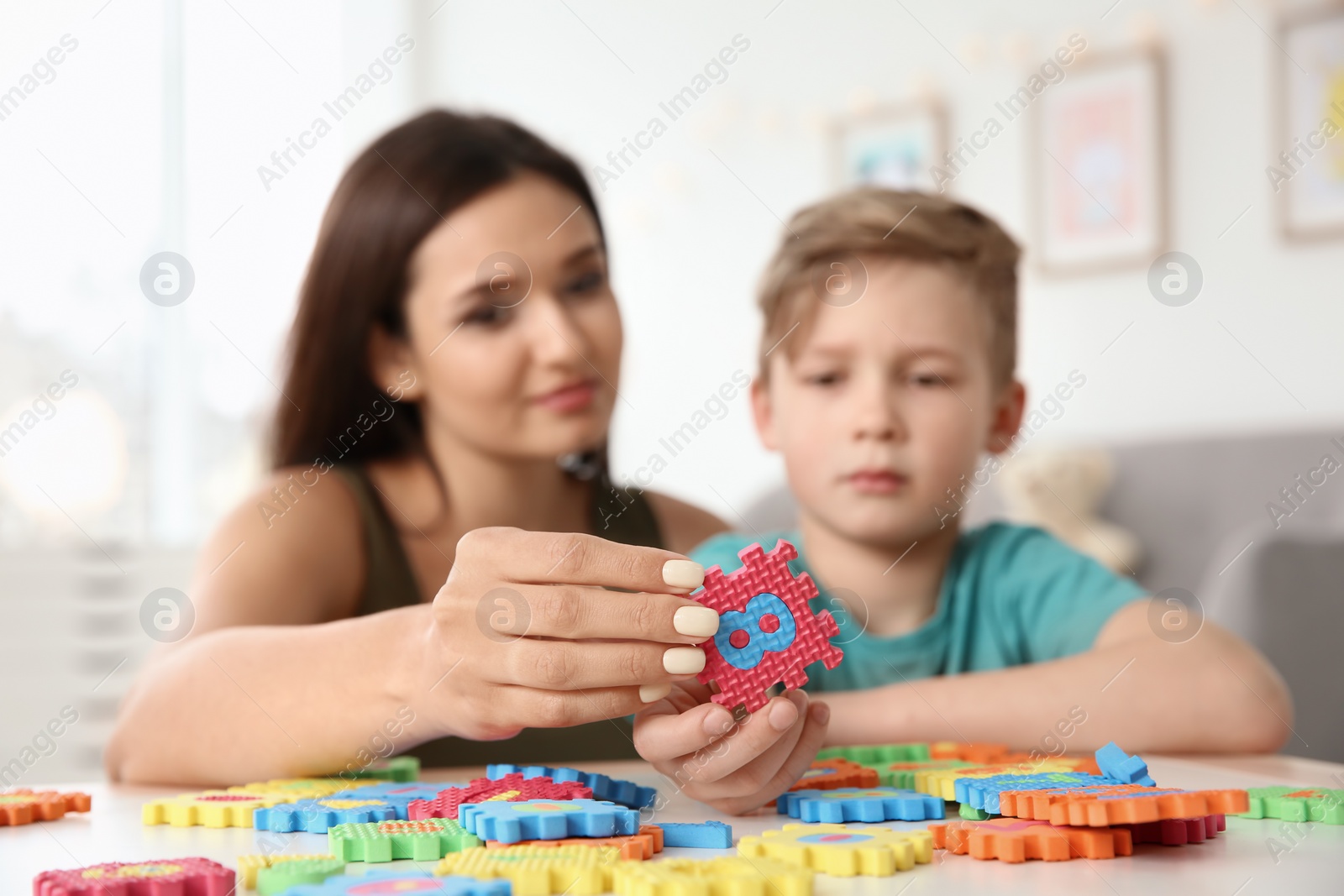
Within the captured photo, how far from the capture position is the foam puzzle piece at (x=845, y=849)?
56cm

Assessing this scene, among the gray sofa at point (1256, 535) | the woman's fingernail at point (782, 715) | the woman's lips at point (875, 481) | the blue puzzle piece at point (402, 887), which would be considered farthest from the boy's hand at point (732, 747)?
the gray sofa at point (1256, 535)

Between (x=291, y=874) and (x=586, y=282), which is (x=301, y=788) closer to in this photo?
(x=291, y=874)

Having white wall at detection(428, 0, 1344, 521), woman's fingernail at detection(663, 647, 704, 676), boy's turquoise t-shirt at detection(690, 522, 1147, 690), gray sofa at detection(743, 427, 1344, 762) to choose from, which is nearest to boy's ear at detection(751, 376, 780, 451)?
boy's turquoise t-shirt at detection(690, 522, 1147, 690)

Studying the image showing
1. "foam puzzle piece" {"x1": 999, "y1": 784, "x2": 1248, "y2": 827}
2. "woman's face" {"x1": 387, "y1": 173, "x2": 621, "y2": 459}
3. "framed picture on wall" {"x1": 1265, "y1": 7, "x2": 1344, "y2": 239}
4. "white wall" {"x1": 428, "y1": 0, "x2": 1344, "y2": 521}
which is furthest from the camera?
"white wall" {"x1": 428, "y1": 0, "x2": 1344, "y2": 521}

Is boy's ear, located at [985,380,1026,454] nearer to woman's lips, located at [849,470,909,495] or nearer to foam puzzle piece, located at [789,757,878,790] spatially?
woman's lips, located at [849,470,909,495]

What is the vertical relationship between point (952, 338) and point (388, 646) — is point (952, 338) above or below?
above

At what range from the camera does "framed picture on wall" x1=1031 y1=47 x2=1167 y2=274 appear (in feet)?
10.6

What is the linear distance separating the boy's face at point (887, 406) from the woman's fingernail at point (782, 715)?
58cm

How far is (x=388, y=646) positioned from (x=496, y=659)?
0.53ft

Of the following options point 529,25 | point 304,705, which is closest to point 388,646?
point 304,705

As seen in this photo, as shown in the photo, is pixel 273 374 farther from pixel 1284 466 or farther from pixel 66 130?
pixel 66 130

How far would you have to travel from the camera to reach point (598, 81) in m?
4.34

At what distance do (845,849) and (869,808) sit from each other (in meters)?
0.12

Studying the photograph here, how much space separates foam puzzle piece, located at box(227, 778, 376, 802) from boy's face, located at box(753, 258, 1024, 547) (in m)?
0.60
